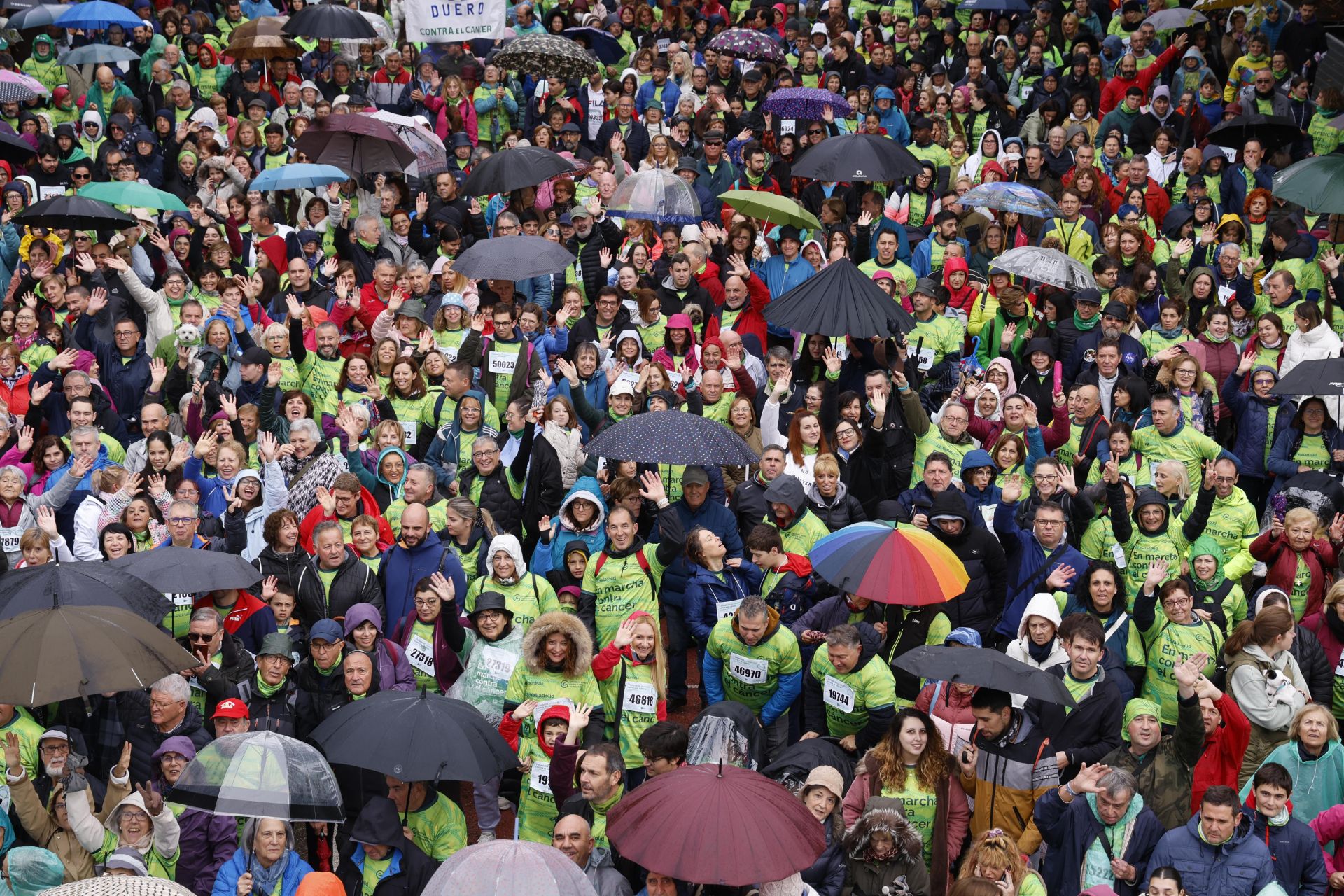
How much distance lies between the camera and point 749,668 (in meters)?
8.42

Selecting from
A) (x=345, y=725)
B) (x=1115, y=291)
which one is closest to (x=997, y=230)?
(x=1115, y=291)

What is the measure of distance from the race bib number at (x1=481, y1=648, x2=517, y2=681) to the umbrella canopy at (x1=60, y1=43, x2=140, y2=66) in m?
11.3

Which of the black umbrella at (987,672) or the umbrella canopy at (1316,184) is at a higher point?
the umbrella canopy at (1316,184)

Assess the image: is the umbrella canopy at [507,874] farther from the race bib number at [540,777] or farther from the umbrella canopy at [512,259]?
the umbrella canopy at [512,259]

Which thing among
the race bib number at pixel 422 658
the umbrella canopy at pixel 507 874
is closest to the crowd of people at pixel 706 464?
the race bib number at pixel 422 658

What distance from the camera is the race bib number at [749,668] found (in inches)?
331

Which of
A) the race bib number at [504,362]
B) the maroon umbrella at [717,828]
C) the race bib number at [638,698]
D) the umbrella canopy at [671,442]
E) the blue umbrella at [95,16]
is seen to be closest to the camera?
the maroon umbrella at [717,828]

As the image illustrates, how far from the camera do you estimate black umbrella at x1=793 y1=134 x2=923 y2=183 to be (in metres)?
13.9

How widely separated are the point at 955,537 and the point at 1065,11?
1188cm

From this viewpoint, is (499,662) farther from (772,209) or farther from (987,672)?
(772,209)

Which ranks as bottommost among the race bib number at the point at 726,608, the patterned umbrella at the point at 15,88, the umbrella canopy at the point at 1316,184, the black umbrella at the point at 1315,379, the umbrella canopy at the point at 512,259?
the race bib number at the point at 726,608

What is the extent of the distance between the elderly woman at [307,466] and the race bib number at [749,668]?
295 centimetres

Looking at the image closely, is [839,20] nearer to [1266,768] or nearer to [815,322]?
[815,322]

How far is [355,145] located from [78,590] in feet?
24.9
